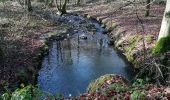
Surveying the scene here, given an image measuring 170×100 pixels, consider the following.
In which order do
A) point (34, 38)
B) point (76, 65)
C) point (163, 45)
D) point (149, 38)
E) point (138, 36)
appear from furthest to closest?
point (34, 38)
point (138, 36)
point (149, 38)
point (76, 65)
point (163, 45)

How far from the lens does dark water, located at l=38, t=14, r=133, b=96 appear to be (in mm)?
20253

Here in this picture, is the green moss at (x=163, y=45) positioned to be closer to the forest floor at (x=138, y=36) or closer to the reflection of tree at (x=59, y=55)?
the forest floor at (x=138, y=36)

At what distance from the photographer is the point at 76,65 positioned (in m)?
24.2

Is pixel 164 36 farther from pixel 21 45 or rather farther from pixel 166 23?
pixel 21 45

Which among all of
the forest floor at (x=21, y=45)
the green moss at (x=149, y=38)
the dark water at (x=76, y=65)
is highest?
A: the green moss at (x=149, y=38)

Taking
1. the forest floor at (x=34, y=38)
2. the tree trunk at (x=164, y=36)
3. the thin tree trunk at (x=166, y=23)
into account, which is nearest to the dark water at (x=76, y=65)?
the forest floor at (x=34, y=38)

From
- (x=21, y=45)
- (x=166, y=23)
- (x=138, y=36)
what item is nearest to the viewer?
(x=166, y=23)

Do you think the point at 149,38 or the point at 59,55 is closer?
the point at 149,38

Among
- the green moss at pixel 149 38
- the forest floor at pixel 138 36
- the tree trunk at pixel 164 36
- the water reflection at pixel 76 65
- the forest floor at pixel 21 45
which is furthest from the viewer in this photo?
the green moss at pixel 149 38

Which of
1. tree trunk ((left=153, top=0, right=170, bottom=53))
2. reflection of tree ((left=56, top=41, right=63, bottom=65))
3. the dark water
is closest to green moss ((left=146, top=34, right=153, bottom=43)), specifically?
the dark water

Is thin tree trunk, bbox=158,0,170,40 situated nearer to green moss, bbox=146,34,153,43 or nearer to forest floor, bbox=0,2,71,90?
green moss, bbox=146,34,153,43

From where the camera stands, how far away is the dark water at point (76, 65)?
20253 millimetres

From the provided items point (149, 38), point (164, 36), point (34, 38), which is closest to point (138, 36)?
point (149, 38)

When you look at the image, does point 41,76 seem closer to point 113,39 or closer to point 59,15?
point 113,39
